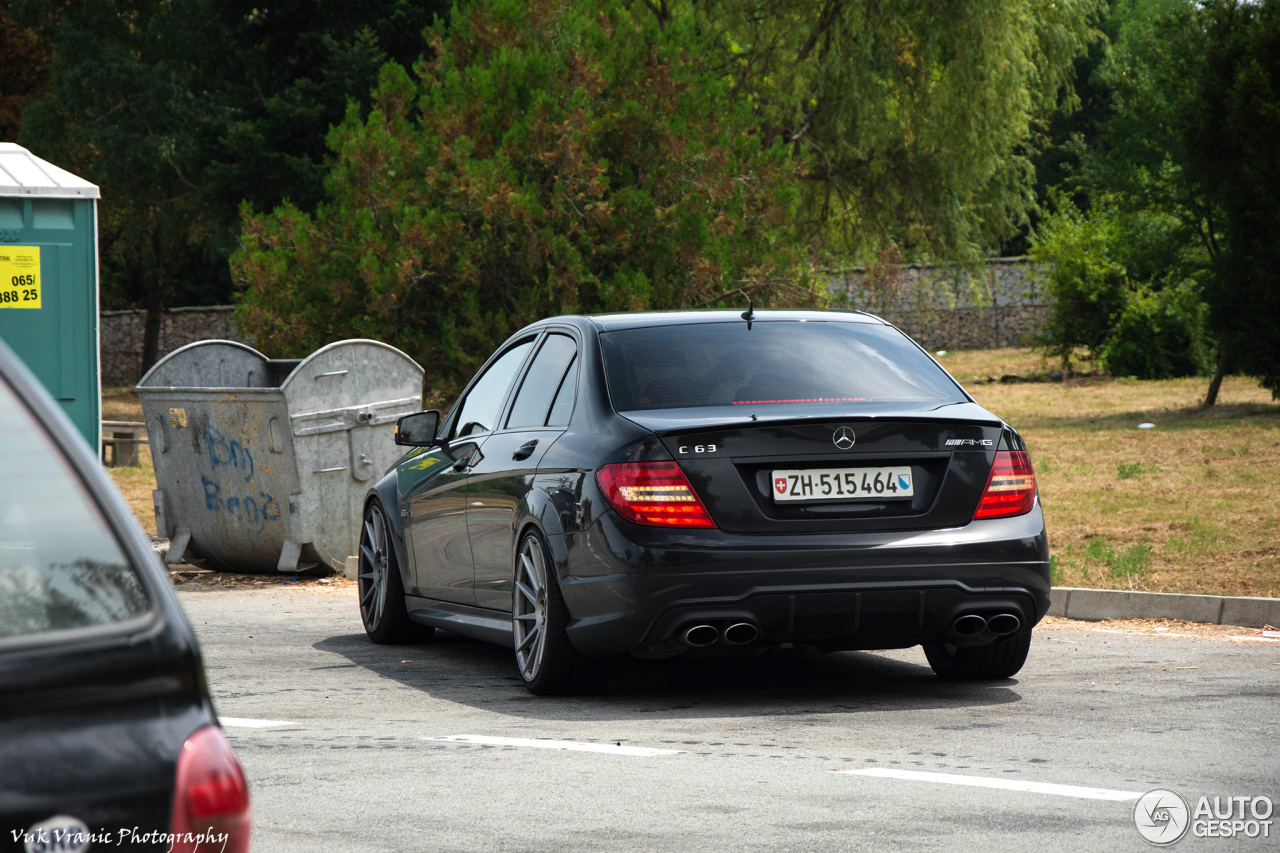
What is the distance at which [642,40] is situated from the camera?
711 inches

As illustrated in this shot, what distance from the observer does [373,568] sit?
877 centimetres

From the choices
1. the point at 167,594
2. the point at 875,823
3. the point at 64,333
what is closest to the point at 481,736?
the point at 875,823

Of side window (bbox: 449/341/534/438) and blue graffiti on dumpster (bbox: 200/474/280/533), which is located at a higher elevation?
side window (bbox: 449/341/534/438)

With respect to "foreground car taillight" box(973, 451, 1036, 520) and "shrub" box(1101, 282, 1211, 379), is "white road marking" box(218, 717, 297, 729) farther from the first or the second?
"shrub" box(1101, 282, 1211, 379)

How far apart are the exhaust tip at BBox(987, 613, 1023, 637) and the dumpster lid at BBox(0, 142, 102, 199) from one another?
6.33 metres

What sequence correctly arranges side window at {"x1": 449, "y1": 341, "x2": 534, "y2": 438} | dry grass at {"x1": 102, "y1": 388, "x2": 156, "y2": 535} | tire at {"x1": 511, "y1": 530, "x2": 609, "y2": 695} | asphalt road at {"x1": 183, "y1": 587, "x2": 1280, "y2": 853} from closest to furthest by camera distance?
asphalt road at {"x1": 183, "y1": 587, "x2": 1280, "y2": 853}
tire at {"x1": 511, "y1": 530, "x2": 609, "y2": 695}
side window at {"x1": 449, "y1": 341, "x2": 534, "y2": 438}
dry grass at {"x1": 102, "y1": 388, "x2": 156, "y2": 535}

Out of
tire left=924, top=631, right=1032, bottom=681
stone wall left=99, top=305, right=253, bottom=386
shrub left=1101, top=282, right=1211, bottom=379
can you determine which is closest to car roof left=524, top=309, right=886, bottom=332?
tire left=924, top=631, right=1032, bottom=681

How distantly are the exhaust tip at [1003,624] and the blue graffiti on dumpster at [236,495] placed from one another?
6.44 metres

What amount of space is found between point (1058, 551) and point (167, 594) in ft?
34.1

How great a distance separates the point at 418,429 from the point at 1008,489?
10.3ft

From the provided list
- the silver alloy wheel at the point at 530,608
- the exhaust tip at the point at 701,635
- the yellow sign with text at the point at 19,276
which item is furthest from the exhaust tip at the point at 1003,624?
the yellow sign with text at the point at 19,276

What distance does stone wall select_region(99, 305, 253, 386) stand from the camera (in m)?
47.9

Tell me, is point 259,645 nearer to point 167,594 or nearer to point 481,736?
point 481,736

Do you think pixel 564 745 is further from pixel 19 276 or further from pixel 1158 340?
pixel 1158 340
